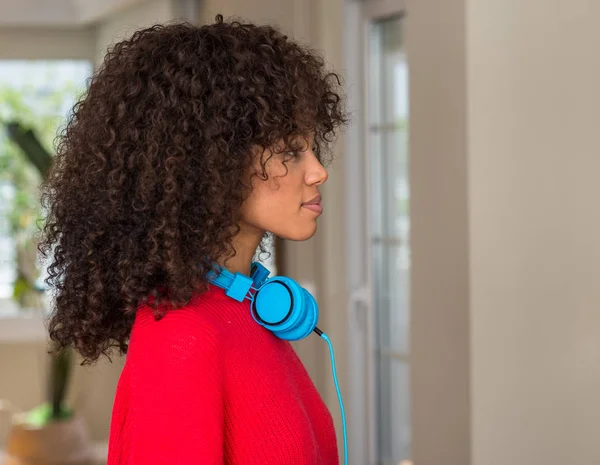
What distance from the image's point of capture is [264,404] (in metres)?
1.14

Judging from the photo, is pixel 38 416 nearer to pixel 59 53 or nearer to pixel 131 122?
pixel 59 53

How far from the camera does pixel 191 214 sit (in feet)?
3.86

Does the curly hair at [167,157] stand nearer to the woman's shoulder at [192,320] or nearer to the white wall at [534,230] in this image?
the woman's shoulder at [192,320]

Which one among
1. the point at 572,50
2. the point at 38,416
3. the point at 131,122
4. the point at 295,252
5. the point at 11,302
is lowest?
the point at 38,416

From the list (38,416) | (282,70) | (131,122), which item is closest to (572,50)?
(282,70)

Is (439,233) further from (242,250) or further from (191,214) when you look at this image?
(191,214)

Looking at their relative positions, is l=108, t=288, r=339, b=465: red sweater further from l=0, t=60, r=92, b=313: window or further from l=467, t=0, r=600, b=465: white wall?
l=0, t=60, r=92, b=313: window

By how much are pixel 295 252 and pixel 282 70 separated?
2.95m

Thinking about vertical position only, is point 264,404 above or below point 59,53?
below

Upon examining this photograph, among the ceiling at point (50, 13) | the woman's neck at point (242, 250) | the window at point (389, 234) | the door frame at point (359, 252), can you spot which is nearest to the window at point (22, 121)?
the ceiling at point (50, 13)

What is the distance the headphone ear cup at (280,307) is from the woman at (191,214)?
0.06 ft

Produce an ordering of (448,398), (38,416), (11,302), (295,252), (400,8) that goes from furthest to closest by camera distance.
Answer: (11,302) → (38,416) → (295,252) → (400,8) → (448,398)

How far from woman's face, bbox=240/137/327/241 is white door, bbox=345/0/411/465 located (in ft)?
7.58

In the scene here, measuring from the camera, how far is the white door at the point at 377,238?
3.59 m
